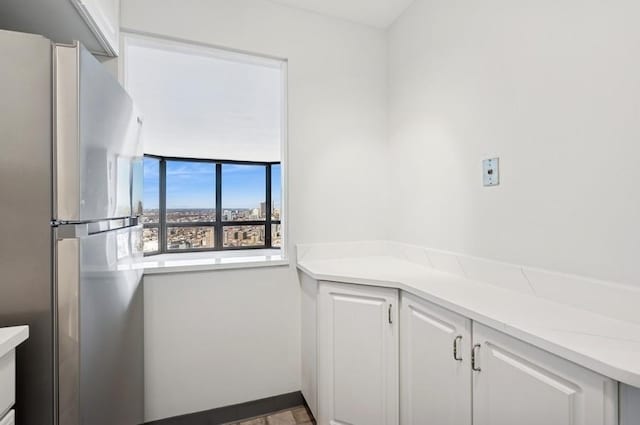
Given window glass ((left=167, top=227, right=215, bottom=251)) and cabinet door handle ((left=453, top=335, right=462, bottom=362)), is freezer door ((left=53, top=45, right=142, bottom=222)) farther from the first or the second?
window glass ((left=167, top=227, right=215, bottom=251))

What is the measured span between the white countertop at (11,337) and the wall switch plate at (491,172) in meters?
1.75

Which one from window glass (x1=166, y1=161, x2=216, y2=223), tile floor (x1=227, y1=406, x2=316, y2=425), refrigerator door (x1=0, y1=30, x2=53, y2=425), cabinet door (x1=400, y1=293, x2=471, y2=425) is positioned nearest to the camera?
refrigerator door (x1=0, y1=30, x2=53, y2=425)

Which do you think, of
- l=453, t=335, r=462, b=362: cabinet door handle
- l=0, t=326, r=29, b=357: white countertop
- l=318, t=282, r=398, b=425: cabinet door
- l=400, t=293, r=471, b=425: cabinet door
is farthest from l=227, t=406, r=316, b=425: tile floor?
l=0, t=326, r=29, b=357: white countertop

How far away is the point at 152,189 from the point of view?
2828 millimetres

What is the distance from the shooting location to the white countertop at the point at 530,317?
0.73 meters

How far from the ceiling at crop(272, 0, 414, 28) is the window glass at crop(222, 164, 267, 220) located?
1779mm

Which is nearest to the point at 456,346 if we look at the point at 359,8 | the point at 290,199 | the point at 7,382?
the point at 290,199

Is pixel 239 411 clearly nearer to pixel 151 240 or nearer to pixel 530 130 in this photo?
pixel 151 240

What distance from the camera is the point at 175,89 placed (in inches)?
94.1

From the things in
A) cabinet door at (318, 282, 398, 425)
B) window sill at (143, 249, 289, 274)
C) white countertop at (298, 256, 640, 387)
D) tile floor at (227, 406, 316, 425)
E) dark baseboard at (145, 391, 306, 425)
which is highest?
window sill at (143, 249, 289, 274)

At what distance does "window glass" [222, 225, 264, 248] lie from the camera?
3277 millimetres

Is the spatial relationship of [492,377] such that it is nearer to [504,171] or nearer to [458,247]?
[458,247]

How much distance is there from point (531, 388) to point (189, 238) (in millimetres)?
2970

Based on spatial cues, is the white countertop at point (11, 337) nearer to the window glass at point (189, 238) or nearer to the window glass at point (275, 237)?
the window glass at point (189, 238)
